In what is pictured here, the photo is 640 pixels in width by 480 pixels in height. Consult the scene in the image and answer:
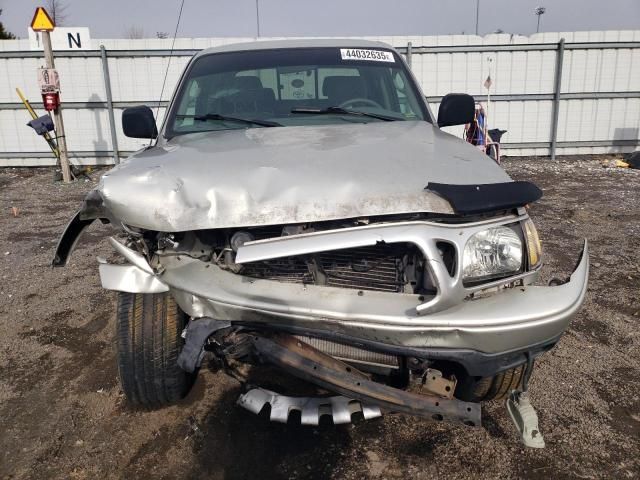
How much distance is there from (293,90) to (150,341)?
183 cm

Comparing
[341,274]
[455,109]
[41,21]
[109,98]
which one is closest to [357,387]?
[341,274]

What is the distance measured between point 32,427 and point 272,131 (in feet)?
6.66

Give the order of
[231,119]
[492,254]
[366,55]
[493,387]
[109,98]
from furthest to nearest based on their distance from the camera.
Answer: [109,98]
[366,55]
[231,119]
[493,387]
[492,254]

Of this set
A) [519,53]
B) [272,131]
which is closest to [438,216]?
[272,131]

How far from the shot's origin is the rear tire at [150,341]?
7.70 ft

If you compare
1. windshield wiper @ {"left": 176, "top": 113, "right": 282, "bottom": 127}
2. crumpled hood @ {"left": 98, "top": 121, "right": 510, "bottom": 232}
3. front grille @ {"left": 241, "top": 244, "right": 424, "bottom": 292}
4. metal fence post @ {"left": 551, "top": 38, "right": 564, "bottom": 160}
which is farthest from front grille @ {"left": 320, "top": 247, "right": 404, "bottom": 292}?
metal fence post @ {"left": 551, "top": 38, "right": 564, "bottom": 160}

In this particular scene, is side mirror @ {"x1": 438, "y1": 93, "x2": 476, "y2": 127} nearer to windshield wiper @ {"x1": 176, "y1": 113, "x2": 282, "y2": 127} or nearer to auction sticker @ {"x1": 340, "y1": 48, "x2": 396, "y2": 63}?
auction sticker @ {"x1": 340, "y1": 48, "x2": 396, "y2": 63}

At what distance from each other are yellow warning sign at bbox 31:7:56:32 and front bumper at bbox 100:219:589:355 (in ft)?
29.7

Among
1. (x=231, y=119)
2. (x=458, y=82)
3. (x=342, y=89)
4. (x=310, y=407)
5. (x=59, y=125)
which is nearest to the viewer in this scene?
(x=310, y=407)

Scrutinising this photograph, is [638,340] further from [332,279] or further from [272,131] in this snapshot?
[272,131]

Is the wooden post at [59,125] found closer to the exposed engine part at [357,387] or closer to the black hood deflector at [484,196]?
the exposed engine part at [357,387]

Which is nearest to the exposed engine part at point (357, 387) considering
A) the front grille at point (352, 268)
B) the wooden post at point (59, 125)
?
the front grille at point (352, 268)

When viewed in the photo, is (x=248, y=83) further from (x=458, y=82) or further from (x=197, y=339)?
(x=458, y=82)

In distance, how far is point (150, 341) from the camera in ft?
7.70
